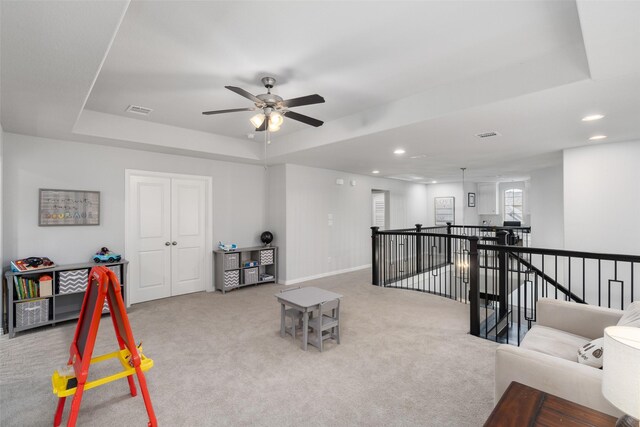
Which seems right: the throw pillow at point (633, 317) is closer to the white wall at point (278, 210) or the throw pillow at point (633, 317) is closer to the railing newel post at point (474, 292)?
the railing newel post at point (474, 292)

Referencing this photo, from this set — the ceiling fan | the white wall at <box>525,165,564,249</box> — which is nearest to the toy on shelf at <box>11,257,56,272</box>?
the ceiling fan

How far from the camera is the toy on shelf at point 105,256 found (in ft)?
13.9

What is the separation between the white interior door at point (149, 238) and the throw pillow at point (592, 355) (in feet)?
17.3

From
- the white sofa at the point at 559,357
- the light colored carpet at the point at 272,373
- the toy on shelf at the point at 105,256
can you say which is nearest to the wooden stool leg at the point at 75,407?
the light colored carpet at the point at 272,373

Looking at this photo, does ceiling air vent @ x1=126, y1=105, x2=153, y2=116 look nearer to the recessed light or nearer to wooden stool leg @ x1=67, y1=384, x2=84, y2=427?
wooden stool leg @ x1=67, y1=384, x2=84, y2=427

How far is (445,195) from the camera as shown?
10492 mm

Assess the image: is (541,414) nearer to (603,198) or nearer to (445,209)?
(603,198)

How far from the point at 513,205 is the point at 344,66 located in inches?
400

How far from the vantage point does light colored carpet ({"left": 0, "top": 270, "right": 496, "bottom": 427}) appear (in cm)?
215

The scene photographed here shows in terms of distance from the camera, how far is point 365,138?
13.7 ft

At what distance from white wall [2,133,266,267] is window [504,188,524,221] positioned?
9.74 m

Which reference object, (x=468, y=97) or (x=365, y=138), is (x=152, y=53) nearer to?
(x=365, y=138)

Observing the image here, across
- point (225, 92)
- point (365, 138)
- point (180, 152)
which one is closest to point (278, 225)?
point (180, 152)

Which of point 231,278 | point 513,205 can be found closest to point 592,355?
point 231,278
